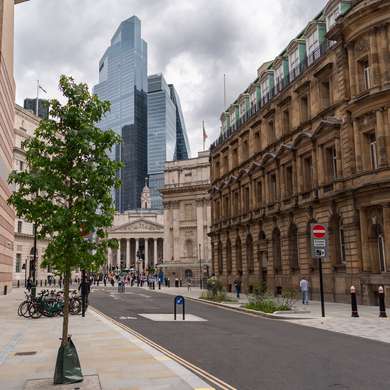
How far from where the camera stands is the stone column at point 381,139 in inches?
1074

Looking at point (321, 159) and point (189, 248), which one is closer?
point (321, 159)

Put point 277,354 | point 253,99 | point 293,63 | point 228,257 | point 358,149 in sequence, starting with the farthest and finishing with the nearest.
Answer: point 228,257, point 253,99, point 293,63, point 358,149, point 277,354

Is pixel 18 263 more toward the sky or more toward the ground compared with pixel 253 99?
more toward the ground

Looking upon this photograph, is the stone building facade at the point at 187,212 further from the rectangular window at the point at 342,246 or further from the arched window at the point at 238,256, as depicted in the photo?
the rectangular window at the point at 342,246

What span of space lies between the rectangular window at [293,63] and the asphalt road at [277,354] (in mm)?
24696

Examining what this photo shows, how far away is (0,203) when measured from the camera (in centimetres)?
4734

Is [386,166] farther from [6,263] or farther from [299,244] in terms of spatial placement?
[6,263]

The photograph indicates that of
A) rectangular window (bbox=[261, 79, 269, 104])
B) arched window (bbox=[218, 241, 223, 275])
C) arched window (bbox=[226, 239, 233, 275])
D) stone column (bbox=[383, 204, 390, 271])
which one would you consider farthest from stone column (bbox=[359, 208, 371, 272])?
arched window (bbox=[218, 241, 223, 275])

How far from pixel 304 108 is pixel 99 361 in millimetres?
30172

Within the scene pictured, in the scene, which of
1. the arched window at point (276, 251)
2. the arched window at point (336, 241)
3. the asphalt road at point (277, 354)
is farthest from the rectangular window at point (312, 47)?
the asphalt road at point (277, 354)

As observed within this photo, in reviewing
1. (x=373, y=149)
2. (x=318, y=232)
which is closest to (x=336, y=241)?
(x=373, y=149)

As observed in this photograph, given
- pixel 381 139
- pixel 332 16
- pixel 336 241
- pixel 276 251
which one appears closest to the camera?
pixel 381 139

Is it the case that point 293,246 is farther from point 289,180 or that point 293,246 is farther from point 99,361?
point 99,361

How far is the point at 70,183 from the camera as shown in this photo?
9961 millimetres
